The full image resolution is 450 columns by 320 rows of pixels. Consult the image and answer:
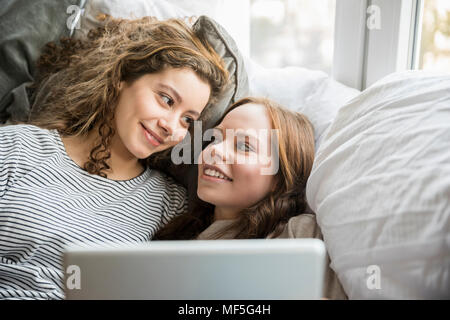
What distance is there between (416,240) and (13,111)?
3.62ft

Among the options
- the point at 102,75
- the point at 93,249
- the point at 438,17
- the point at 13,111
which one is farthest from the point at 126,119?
the point at 438,17

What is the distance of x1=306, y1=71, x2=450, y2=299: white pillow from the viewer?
1.87ft

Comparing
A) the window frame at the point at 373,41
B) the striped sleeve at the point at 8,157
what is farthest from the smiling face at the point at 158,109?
the window frame at the point at 373,41

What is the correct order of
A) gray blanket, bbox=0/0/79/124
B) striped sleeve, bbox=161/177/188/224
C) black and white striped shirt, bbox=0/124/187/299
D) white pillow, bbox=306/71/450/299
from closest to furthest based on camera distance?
1. white pillow, bbox=306/71/450/299
2. black and white striped shirt, bbox=0/124/187/299
3. striped sleeve, bbox=161/177/188/224
4. gray blanket, bbox=0/0/79/124

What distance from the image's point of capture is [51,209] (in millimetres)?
853

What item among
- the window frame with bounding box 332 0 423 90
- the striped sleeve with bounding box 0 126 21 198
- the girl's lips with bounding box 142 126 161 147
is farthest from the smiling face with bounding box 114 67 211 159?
the window frame with bounding box 332 0 423 90

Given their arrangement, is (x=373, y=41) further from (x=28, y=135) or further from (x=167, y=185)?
(x=28, y=135)

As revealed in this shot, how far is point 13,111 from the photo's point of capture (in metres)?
1.18

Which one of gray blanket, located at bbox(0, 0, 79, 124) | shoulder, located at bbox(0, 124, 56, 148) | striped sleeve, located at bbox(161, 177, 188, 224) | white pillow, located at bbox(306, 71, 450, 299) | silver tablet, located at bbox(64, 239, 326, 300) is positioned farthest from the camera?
gray blanket, located at bbox(0, 0, 79, 124)

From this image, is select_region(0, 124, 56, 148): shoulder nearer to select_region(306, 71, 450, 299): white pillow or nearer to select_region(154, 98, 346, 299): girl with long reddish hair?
select_region(154, 98, 346, 299): girl with long reddish hair

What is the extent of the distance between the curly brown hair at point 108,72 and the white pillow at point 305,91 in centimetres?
19

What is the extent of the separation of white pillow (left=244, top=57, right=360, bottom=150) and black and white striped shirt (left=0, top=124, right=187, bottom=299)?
1.33 feet

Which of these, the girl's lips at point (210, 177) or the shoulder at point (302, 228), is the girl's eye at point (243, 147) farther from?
the shoulder at point (302, 228)
